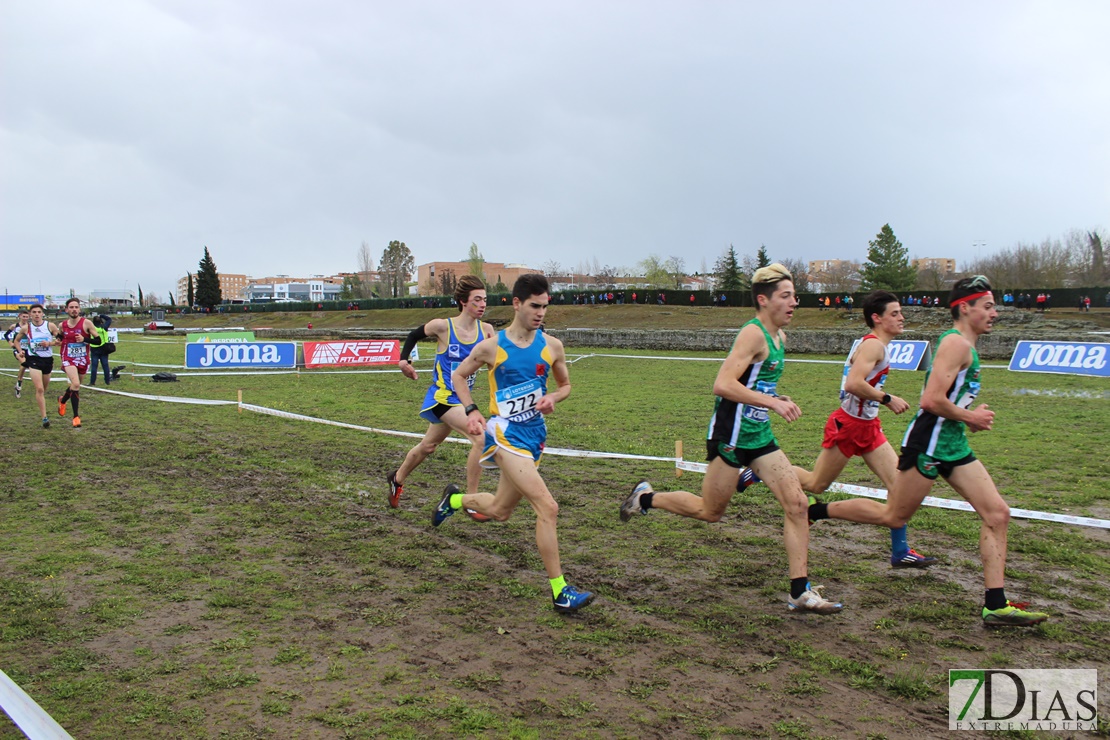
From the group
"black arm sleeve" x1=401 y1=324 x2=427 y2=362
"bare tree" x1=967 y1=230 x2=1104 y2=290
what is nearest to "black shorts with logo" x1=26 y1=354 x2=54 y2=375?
"black arm sleeve" x1=401 y1=324 x2=427 y2=362

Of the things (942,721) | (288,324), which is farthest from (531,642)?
(288,324)

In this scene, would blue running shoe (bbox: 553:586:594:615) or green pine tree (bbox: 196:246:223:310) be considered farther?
green pine tree (bbox: 196:246:223:310)

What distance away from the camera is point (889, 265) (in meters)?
71.9

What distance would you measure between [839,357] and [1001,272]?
143 feet

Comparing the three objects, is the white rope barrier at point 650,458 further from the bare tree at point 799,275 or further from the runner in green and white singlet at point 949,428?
the bare tree at point 799,275

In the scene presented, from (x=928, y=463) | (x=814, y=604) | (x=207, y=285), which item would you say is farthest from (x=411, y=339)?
(x=207, y=285)

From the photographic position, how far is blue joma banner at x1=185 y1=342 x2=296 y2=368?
25.8 m

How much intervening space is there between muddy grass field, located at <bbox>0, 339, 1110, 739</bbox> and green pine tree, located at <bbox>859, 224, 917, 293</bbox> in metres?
66.7

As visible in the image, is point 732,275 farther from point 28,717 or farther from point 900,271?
point 28,717

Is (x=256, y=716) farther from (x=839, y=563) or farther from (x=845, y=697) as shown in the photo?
(x=839, y=563)

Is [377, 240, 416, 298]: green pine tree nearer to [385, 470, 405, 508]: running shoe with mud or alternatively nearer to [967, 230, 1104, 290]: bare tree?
[967, 230, 1104, 290]: bare tree

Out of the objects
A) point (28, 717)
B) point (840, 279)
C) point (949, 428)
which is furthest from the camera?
point (840, 279)

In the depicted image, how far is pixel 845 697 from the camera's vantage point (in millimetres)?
3971

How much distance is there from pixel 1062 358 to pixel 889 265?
54724 millimetres
